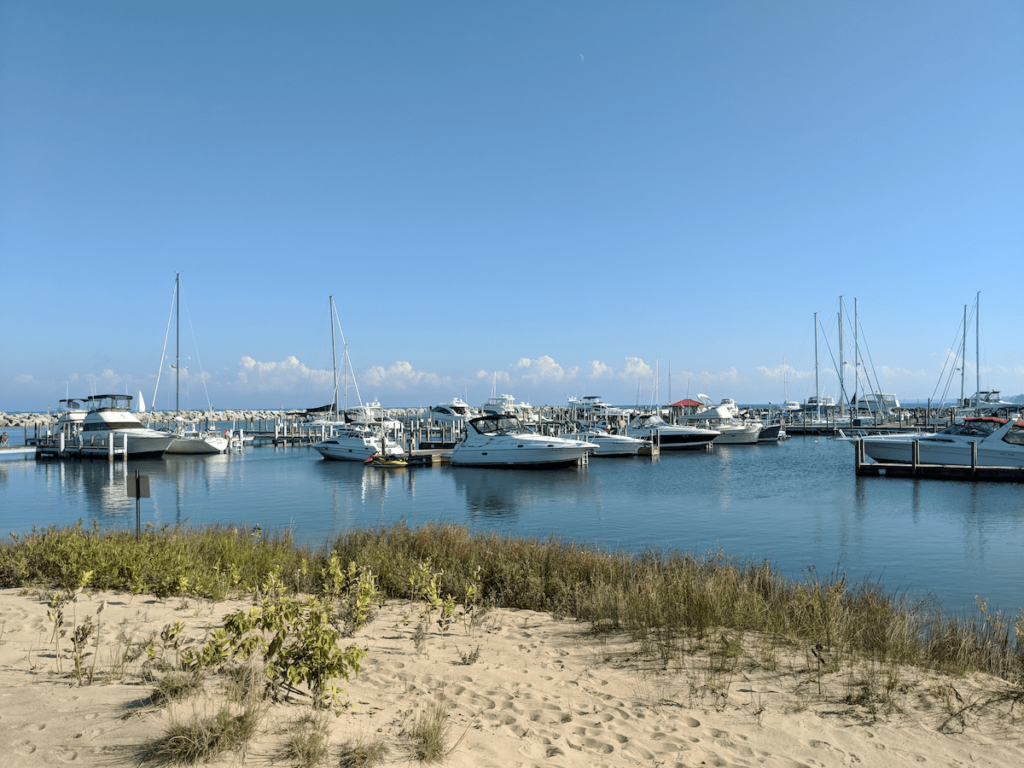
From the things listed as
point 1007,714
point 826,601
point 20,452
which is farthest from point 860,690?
point 20,452

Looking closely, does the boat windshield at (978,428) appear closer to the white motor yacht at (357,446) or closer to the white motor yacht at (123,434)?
the white motor yacht at (357,446)

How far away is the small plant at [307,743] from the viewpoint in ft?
14.8

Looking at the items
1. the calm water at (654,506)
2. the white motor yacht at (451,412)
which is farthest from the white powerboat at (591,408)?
the calm water at (654,506)

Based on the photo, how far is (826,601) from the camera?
9273 millimetres

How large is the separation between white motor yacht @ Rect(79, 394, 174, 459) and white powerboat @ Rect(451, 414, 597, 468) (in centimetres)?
2714

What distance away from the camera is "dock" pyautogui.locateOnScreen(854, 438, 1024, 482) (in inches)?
1208

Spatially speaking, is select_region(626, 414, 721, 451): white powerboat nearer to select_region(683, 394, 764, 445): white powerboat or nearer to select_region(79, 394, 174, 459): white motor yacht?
select_region(683, 394, 764, 445): white powerboat

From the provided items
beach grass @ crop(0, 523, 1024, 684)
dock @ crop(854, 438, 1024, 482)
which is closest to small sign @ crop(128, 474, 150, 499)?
beach grass @ crop(0, 523, 1024, 684)

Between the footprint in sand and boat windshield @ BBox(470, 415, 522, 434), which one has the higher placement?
boat windshield @ BBox(470, 415, 522, 434)

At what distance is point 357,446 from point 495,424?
12.2 m

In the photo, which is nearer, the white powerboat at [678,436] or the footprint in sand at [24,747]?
the footprint in sand at [24,747]

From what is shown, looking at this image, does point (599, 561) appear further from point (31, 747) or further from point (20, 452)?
point (20, 452)

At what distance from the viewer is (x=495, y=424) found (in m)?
43.4

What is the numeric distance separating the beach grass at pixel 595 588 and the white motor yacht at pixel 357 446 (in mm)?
33709
